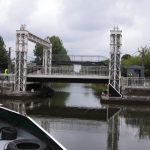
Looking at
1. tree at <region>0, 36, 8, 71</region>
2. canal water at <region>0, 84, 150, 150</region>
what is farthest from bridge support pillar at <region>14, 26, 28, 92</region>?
tree at <region>0, 36, 8, 71</region>

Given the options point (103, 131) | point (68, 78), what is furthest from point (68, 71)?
point (103, 131)

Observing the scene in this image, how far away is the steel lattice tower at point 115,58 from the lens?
34.4 m

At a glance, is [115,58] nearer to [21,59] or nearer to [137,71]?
[137,71]

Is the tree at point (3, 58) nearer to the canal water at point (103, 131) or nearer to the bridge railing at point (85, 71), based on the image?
the bridge railing at point (85, 71)

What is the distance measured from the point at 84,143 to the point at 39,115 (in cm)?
918

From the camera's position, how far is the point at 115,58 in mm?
34531

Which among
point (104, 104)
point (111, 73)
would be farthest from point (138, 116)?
point (111, 73)

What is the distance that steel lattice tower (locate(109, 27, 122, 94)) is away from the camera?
3438 cm

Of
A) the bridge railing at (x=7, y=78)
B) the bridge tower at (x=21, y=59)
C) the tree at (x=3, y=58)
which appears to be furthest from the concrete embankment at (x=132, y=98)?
the tree at (x=3, y=58)

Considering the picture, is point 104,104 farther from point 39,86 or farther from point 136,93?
point 39,86

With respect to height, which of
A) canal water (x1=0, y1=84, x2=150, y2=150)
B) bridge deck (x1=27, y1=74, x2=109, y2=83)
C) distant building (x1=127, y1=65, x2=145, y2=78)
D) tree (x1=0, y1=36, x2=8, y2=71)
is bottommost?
canal water (x1=0, y1=84, x2=150, y2=150)

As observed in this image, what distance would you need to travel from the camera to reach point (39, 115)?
22.9 m

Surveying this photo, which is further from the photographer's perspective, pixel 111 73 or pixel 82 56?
pixel 82 56

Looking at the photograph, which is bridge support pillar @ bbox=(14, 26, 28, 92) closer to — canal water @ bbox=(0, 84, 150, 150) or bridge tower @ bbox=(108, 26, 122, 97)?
bridge tower @ bbox=(108, 26, 122, 97)
